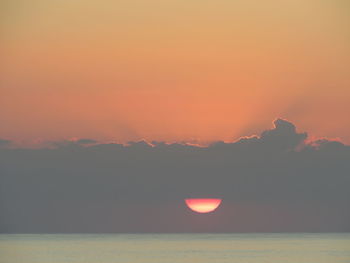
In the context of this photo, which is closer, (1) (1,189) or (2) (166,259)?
(2) (166,259)

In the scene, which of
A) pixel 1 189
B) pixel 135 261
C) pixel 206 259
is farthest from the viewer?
pixel 1 189

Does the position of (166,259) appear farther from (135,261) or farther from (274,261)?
(274,261)

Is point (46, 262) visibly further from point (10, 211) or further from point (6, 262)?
point (10, 211)

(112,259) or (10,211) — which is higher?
(10,211)

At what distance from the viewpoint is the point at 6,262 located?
8031cm

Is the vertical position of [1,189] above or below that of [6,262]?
above

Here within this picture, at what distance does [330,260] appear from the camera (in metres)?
81.6

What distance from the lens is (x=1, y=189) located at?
103688 millimetres

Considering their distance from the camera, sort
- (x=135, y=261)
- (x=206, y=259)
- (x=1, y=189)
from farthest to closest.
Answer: (x=1, y=189)
(x=206, y=259)
(x=135, y=261)

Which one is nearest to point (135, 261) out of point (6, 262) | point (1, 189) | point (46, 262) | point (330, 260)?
point (46, 262)

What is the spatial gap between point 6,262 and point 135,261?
13.5m

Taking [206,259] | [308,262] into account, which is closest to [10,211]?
[206,259]

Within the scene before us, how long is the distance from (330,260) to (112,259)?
19288mm

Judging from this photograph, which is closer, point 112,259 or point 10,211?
point 112,259
